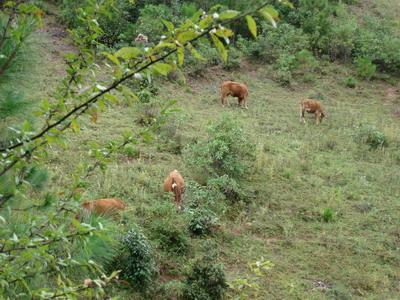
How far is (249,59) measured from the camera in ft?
55.6

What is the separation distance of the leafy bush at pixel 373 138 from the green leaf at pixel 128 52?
433 inches

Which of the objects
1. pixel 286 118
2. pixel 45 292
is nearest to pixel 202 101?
pixel 286 118

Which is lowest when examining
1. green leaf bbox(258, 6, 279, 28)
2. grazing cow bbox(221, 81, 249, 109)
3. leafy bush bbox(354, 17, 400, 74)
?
leafy bush bbox(354, 17, 400, 74)

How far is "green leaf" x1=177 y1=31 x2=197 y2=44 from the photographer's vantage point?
1.63 metres

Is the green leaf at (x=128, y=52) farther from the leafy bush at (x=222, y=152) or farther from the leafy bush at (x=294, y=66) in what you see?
the leafy bush at (x=294, y=66)

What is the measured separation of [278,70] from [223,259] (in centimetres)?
970

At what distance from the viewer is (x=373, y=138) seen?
39.4 feet

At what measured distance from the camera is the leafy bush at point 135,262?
5844 millimetres

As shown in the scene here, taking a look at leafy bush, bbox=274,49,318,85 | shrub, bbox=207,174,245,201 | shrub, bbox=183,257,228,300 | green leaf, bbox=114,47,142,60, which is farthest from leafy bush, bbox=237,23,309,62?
green leaf, bbox=114,47,142,60

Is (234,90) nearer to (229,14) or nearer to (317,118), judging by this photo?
(317,118)

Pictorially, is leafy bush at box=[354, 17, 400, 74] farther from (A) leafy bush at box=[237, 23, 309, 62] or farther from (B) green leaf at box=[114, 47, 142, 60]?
(B) green leaf at box=[114, 47, 142, 60]

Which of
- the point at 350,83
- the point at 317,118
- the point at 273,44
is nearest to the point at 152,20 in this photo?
the point at 273,44

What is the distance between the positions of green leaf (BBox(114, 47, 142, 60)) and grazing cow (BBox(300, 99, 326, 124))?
38.8 ft

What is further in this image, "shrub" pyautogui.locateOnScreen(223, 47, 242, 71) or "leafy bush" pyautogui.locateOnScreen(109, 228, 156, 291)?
"shrub" pyautogui.locateOnScreen(223, 47, 242, 71)
